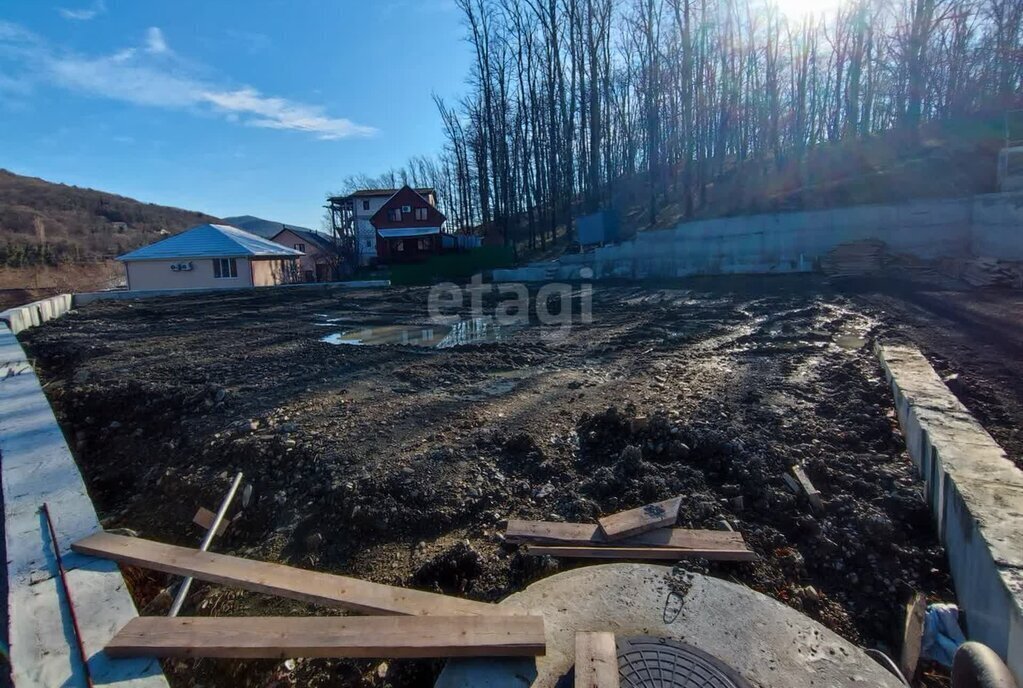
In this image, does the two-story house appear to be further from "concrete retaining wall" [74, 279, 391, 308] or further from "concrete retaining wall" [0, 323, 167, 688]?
"concrete retaining wall" [0, 323, 167, 688]

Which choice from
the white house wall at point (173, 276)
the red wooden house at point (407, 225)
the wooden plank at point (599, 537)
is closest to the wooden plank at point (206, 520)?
the wooden plank at point (599, 537)

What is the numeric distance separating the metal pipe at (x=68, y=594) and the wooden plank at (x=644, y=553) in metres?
1.77

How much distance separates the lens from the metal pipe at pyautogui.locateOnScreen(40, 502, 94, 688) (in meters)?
1.86

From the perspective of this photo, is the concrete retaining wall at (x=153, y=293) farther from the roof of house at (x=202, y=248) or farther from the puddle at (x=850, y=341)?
the puddle at (x=850, y=341)

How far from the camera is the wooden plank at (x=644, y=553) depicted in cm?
254

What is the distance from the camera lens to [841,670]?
1.95 meters

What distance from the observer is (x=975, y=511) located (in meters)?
2.29

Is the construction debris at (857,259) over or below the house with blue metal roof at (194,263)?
below

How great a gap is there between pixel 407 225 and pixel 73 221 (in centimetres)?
4323

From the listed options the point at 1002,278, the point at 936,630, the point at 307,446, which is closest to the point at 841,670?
the point at 936,630

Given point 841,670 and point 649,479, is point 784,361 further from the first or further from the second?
point 841,670

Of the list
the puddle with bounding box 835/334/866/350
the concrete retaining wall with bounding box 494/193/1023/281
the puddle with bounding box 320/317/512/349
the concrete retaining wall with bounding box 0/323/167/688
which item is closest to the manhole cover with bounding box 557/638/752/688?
the concrete retaining wall with bounding box 0/323/167/688

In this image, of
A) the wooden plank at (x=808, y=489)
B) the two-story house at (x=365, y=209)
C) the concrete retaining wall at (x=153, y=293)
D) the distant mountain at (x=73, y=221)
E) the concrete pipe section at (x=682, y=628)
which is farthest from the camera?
the two-story house at (x=365, y=209)

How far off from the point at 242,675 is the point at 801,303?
433 inches
